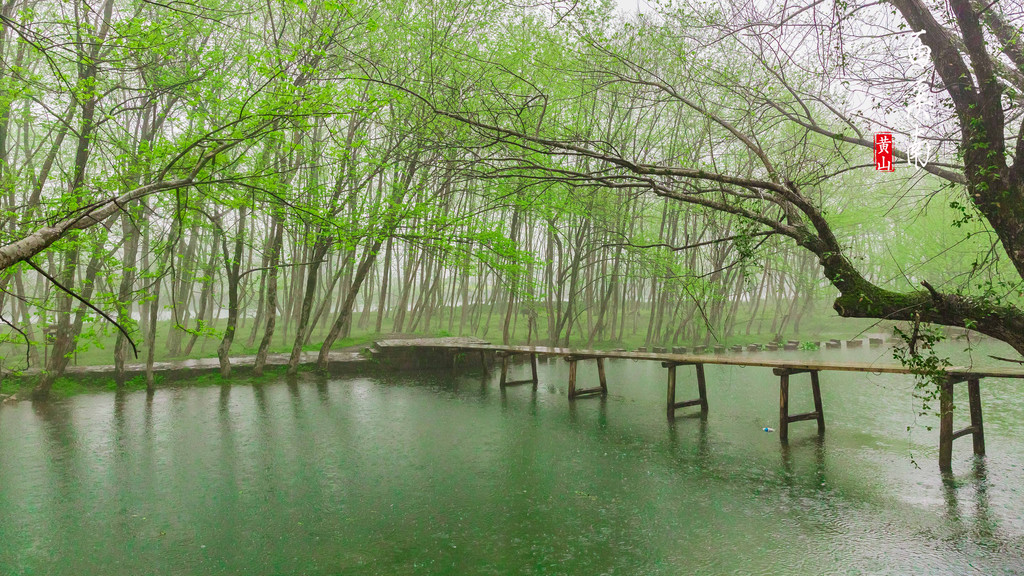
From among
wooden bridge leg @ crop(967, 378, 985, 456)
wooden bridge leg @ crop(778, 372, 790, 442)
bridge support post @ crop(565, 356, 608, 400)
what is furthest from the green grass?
bridge support post @ crop(565, 356, 608, 400)

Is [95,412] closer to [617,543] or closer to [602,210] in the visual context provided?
[617,543]

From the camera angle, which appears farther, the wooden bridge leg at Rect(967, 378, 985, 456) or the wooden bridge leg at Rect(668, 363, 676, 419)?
the wooden bridge leg at Rect(668, 363, 676, 419)

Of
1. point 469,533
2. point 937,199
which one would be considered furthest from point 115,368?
point 937,199

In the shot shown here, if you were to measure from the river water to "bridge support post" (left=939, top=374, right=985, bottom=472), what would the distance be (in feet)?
0.54

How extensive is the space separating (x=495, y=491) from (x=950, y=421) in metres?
4.62

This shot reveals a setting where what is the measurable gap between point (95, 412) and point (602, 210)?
12.5 metres

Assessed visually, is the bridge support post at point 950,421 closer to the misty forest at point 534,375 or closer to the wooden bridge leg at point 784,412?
the misty forest at point 534,375

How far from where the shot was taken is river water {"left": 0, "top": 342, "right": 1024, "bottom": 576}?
4113 millimetres

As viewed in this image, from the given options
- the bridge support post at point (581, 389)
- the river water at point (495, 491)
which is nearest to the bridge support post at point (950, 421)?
the river water at point (495, 491)

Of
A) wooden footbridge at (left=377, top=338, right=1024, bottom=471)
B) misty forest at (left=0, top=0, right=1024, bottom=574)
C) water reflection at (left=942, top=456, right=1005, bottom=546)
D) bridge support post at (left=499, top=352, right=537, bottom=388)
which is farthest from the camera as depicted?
bridge support post at (left=499, top=352, right=537, bottom=388)

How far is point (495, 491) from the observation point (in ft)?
18.0

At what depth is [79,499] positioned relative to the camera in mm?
5355

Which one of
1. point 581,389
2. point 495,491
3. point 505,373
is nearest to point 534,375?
point 505,373

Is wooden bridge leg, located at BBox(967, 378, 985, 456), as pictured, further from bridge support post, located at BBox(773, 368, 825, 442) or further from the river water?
bridge support post, located at BBox(773, 368, 825, 442)
